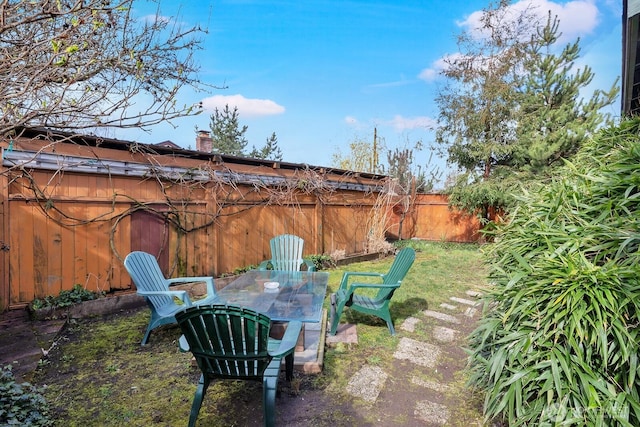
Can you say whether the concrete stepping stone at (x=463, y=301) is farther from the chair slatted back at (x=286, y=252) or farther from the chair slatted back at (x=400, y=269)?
the chair slatted back at (x=286, y=252)

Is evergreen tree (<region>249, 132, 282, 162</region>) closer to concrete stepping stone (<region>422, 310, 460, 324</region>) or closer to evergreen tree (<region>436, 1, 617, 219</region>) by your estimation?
evergreen tree (<region>436, 1, 617, 219</region>)

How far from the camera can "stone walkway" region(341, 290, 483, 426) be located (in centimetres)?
234

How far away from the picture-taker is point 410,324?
4043mm

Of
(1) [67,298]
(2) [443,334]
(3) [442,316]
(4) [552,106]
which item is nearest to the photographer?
(2) [443,334]

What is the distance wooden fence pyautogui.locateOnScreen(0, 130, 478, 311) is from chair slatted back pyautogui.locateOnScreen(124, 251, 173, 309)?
1.23 m

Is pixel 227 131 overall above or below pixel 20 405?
above

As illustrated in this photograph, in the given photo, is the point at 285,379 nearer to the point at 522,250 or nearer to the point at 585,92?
the point at 522,250

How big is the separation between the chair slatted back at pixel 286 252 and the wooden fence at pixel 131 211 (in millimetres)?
929

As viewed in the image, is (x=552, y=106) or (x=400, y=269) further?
(x=552, y=106)

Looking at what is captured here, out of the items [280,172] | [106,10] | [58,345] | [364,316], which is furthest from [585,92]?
[58,345]

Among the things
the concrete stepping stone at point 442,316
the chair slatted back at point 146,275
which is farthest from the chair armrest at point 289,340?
the concrete stepping stone at point 442,316

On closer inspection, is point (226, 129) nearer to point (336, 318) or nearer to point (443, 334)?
point (336, 318)

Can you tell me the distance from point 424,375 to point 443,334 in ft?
3.48

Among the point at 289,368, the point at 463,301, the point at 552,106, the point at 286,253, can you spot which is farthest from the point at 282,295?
the point at 552,106
